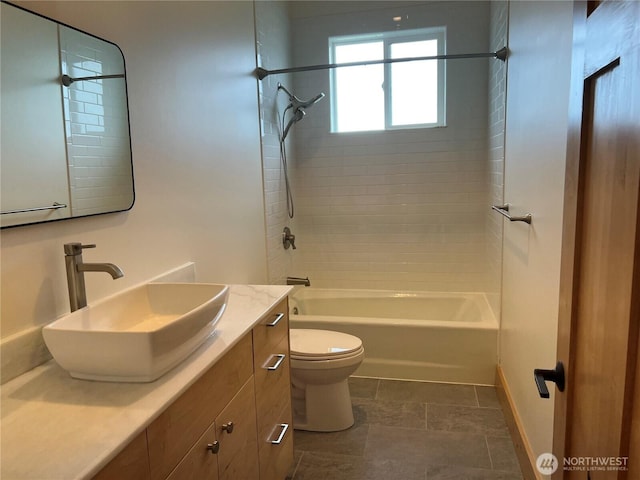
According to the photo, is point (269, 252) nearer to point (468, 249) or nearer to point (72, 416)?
point (468, 249)

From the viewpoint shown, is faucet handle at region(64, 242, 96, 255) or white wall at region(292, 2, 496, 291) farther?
white wall at region(292, 2, 496, 291)

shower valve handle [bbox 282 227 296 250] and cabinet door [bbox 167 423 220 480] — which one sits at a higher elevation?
shower valve handle [bbox 282 227 296 250]

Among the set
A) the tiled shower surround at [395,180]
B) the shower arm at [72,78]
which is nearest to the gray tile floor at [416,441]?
the tiled shower surround at [395,180]

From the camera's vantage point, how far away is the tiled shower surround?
338 centimetres

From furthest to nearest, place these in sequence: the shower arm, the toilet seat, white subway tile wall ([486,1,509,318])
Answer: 1. white subway tile wall ([486,1,509,318])
2. the toilet seat
3. the shower arm

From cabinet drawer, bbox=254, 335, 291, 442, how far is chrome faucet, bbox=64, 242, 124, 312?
0.57 meters

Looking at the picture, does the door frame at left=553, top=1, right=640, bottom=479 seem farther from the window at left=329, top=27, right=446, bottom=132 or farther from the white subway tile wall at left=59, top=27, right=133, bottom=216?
the window at left=329, top=27, right=446, bottom=132

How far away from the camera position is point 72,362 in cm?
109

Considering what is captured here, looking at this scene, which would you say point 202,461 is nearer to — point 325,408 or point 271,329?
point 271,329

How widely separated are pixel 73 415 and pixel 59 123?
83 centimetres

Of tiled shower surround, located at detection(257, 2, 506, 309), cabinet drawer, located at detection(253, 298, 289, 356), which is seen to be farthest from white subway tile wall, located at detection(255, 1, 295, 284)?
cabinet drawer, located at detection(253, 298, 289, 356)

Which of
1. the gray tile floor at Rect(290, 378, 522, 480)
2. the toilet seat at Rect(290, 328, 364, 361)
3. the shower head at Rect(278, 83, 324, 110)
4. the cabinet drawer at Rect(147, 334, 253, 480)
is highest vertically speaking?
the shower head at Rect(278, 83, 324, 110)

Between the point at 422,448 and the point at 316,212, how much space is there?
2077 millimetres

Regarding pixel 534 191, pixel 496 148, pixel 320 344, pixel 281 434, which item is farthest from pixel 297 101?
pixel 281 434
